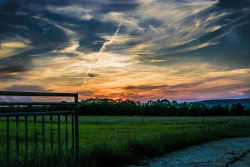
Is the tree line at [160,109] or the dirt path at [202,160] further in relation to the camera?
the tree line at [160,109]

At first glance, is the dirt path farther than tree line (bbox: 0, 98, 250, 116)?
No

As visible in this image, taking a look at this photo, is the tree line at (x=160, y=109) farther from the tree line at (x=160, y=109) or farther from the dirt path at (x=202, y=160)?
the dirt path at (x=202, y=160)

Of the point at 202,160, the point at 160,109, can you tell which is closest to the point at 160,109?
the point at 160,109

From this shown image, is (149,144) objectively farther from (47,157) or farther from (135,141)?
(47,157)

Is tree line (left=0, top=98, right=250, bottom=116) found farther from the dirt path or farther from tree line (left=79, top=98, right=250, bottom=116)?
the dirt path

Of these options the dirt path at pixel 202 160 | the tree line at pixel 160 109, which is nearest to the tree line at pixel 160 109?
the tree line at pixel 160 109

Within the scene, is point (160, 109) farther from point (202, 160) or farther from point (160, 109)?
point (202, 160)

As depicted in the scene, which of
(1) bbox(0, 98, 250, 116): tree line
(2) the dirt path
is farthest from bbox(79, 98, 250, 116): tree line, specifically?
(2) the dirt path

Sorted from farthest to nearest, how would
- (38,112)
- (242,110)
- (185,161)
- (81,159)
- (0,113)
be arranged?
(242,110) < (185,161) < (81,159) < (38,112) < (0,113)

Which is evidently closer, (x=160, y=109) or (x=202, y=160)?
(x=202, y=160)

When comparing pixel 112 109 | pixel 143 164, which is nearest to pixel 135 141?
pixel 143 164

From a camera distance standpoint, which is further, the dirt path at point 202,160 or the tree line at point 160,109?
the tree line at point 160,109

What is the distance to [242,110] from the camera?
79750 mm

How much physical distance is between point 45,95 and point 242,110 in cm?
8432
